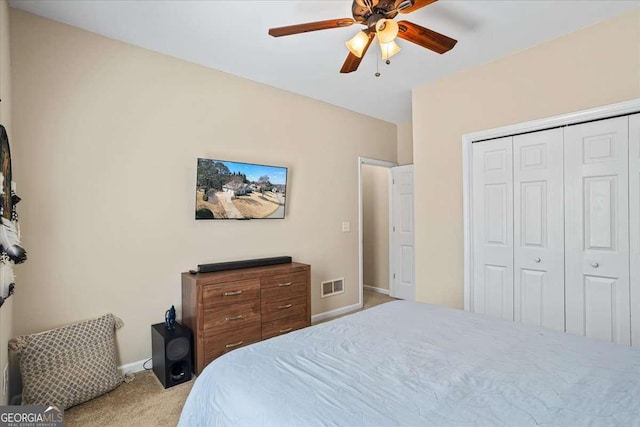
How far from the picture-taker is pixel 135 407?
86.4 inches

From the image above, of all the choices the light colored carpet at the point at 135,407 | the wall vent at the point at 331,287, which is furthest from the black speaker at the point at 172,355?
the wall vent at the point at 331,287

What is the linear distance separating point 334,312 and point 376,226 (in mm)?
1820

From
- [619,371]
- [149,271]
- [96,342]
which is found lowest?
[96,342]

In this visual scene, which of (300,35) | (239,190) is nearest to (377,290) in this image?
(239,190)

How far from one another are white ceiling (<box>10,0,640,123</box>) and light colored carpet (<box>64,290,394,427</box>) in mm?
2716

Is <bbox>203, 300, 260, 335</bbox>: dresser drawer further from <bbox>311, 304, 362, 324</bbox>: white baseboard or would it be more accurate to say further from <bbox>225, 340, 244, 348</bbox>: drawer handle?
<bbox>311, 304, 362, 324</bbox>: white baseboard

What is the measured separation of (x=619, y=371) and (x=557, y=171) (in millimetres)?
1826

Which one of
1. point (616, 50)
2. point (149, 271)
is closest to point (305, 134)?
point (149, 271)

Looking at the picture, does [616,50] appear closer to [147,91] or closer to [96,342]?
[147,91]

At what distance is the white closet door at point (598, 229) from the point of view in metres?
2.34

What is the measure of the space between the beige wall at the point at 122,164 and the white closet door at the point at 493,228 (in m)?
1.97

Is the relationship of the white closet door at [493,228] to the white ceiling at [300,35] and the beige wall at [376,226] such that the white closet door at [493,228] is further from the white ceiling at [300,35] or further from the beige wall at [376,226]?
the beige wall at [376,226]

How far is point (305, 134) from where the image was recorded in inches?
152

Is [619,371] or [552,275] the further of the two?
[552,275]
